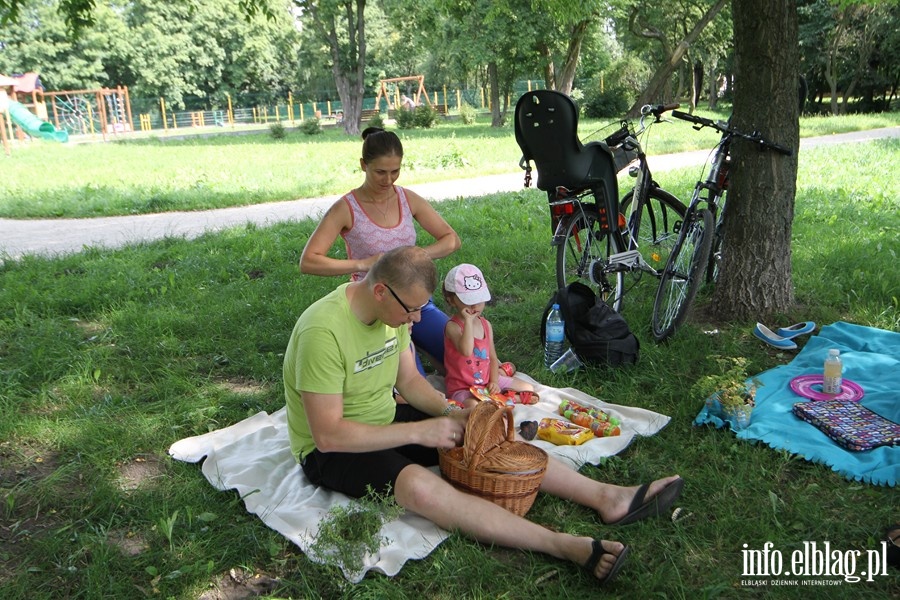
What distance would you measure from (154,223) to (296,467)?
733cm

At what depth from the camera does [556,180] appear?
16.2 feet

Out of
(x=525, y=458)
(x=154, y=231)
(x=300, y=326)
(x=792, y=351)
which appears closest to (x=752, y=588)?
(x=525, y=458)

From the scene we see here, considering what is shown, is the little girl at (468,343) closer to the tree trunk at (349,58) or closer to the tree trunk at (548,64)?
the tree trunk at (349,58)

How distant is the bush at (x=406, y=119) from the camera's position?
101ft

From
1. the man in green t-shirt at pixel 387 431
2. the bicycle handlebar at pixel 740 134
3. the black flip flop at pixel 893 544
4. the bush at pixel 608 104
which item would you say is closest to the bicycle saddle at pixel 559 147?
the bicycle handlebar at pixel 740 134

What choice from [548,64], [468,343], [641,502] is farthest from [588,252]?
[548,64]

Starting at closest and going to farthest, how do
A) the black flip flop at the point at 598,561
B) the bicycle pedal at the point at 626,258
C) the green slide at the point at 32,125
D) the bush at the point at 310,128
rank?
the black flip flop at the point at 598,561 < the bicycle pedal at the point at 626,258 < the bush at the point at 310,128 < the green slide at the point at 32,125

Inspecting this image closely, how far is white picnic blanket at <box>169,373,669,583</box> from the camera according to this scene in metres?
2.95

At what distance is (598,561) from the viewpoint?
2645 millimetres

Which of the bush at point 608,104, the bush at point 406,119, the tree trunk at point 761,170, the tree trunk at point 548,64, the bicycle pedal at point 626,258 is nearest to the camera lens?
the tree trunk at point 761,170

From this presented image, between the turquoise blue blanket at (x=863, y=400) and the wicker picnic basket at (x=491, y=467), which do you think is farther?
the turquoise blue blanket at (x=863, y=400)

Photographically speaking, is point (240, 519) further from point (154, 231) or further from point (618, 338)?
point (154, 231)

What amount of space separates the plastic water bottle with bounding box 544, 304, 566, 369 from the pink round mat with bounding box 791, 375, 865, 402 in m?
1.42

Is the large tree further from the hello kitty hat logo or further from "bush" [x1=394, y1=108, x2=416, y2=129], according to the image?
the hello kitty hat logo
